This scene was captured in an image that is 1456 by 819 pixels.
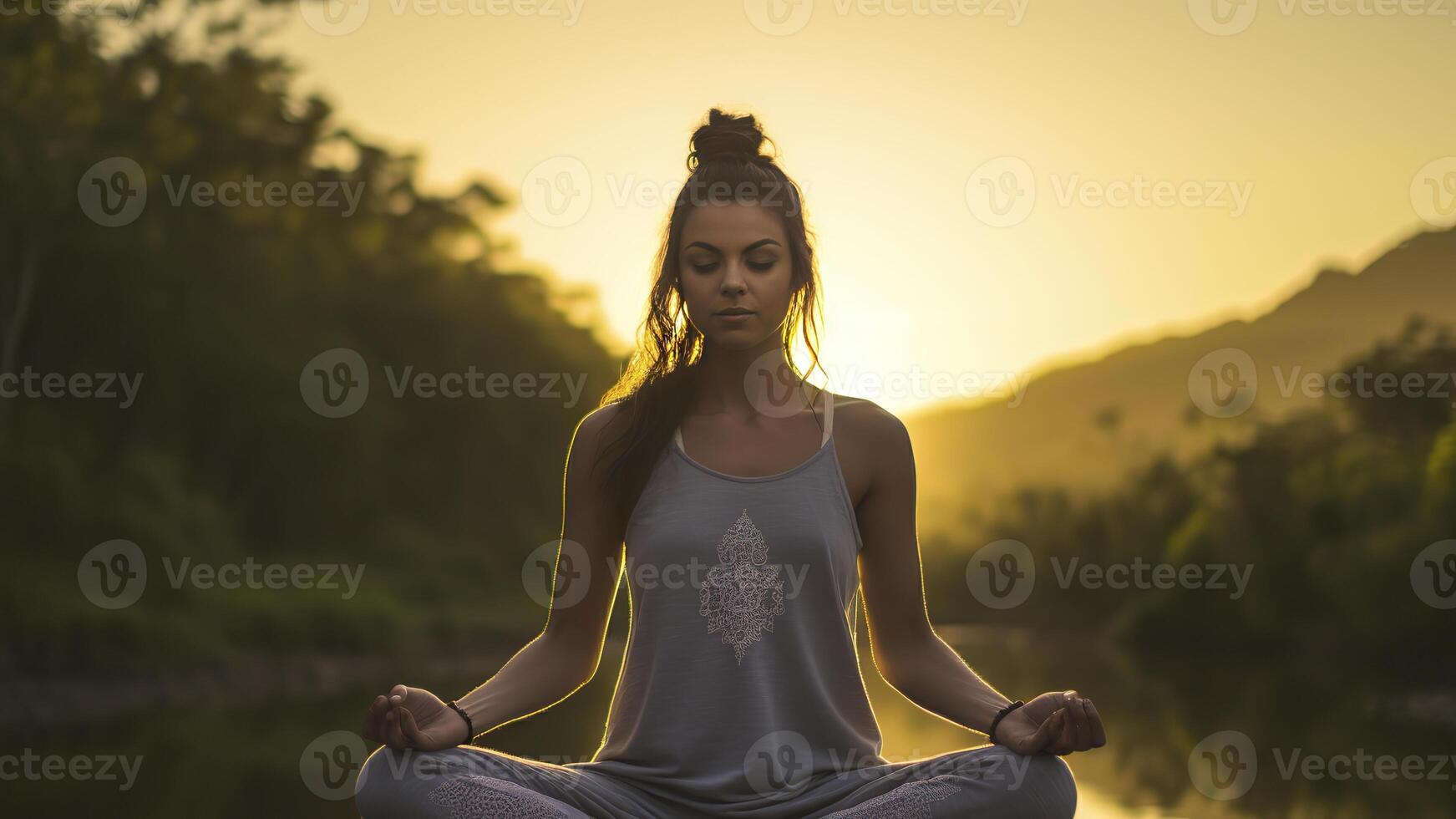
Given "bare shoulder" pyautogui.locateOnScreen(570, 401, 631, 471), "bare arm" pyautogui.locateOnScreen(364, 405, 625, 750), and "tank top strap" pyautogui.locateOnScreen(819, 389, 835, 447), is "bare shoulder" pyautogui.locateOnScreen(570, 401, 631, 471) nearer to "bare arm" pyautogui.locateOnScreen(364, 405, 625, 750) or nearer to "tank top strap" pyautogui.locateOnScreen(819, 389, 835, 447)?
"bare arm" pyautogui.locateOnScreen(364, 405, 625, 750)

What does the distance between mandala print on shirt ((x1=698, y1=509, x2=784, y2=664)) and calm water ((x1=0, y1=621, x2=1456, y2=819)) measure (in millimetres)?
1572

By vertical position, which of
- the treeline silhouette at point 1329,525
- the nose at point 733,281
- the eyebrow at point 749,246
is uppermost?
the treeline silhouette at point 1329,525

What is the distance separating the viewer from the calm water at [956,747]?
716 centimetres

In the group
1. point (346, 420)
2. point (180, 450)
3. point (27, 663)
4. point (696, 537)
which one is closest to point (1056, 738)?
point (696, 537)

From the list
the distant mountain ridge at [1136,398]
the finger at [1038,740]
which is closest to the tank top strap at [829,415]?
the finger at [1038,740]

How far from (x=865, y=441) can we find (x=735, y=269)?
446mm

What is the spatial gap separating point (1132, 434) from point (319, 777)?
6623cm

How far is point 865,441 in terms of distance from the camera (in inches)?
129

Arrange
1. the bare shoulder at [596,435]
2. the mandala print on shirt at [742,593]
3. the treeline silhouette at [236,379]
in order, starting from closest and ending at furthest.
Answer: the mandala print on shirt at [742,593], the bare shoulder at [596,435], the treeline silhouette at [236,379]

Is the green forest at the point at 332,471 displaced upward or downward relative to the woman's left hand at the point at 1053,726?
upward

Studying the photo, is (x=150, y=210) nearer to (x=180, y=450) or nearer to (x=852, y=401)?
(x=180, y=450)

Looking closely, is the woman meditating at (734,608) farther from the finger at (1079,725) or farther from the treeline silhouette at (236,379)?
the treeline silhouette at (236,379)

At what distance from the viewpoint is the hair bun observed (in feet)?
11.2

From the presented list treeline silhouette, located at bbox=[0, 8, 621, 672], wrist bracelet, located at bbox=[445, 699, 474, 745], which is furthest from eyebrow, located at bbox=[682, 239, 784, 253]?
treeline silhouette, located at bbox=[0, 8, 621, 672]
